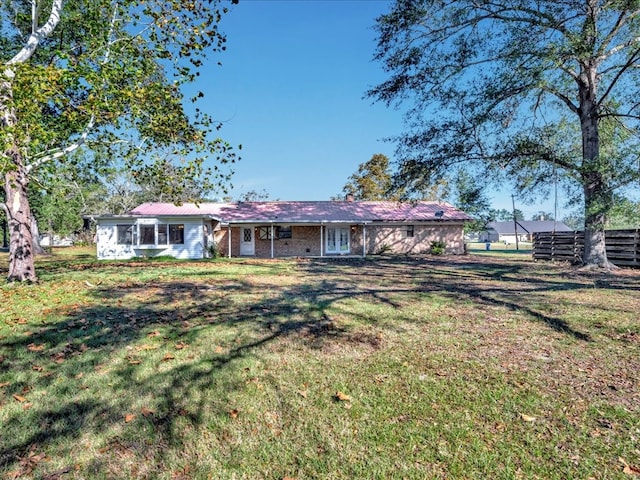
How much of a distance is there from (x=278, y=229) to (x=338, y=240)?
4229 millimetres

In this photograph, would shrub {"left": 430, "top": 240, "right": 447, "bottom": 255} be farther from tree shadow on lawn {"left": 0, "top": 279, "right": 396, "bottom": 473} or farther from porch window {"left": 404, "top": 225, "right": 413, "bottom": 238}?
tree shadow on lawn {"left": 0, "top": 279, "right": 396, "bottom": 473}

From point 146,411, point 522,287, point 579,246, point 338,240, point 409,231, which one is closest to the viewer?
point 146,411

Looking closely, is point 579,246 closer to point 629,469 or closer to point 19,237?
point 629,469

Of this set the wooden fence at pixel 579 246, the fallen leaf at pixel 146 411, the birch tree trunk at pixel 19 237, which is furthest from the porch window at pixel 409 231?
the fallen leaf at pixel 146 411

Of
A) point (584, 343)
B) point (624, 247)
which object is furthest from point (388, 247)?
point (584, 343)

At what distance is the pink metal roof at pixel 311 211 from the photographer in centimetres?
2314

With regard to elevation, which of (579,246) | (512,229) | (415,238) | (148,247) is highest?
(512,229)

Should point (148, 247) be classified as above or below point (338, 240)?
below

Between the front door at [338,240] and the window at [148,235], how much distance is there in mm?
10857

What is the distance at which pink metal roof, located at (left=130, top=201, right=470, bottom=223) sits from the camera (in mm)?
23141

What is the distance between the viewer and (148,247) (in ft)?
66.7

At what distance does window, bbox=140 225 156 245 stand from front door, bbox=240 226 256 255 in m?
5.47

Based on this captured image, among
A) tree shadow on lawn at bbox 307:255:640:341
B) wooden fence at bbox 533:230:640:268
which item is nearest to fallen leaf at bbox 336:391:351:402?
tree shadow on lawn at bbox 307:255:640:341

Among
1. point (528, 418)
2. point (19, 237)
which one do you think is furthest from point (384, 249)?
point (528, 418)
